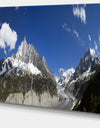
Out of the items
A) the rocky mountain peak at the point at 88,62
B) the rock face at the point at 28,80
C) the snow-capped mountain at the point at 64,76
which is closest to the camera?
the rocky mountain peak at the point at 88,62

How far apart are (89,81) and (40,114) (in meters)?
1.20

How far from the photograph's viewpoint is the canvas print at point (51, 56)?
4.41 m

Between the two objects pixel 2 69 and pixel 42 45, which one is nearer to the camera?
pixel 42 45

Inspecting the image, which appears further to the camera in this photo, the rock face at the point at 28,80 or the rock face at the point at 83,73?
the rock face at the point at 28,80

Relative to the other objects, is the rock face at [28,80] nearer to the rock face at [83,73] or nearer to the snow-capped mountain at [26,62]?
the snow-capped mountain at [26,62]

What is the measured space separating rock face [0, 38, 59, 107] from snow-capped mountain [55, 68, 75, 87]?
0.15 m

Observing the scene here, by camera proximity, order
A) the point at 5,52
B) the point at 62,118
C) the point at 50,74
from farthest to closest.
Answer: the point at 5,52 → the point at 50,74 → the point at 62,118

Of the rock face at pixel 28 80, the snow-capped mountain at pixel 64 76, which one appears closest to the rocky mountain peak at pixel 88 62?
the snow-capped mountain at pixel 64 76

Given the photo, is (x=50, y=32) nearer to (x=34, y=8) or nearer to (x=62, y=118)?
(x=34, y=8)

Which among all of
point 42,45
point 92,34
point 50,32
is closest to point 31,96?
point 42,45

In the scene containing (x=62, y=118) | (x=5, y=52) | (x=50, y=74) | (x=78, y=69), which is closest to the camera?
(x=62, y=118)

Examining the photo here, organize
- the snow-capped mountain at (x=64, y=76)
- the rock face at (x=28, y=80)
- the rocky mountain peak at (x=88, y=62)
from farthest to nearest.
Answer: the rock face at (x=28, y=80) → the snow-capped mountain at (x=64, y=76) → the rocky mountain peak at (x=88, y=62)

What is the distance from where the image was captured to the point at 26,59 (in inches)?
200

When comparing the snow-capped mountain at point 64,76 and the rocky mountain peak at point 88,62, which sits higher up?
the rocky mountain peak at point 88,62
